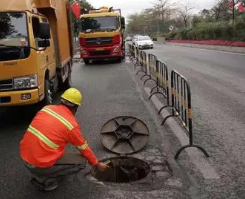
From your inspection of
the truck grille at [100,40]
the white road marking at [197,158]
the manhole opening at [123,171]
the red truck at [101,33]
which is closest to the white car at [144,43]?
the red truck at [101,33]

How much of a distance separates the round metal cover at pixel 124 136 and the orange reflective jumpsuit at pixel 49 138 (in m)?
1.66

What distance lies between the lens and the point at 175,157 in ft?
18.2

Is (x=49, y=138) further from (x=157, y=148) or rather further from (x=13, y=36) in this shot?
(x=13, y=36)

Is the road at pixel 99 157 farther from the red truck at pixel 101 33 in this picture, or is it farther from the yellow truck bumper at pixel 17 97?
the red truck at pixel 101 33

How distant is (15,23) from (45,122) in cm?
386

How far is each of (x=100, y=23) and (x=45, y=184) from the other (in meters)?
18.7

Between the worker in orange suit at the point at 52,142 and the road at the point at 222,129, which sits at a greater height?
the worker in orange suit at the point at 52,142

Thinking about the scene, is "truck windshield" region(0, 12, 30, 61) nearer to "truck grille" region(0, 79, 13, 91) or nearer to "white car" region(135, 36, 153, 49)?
"truck grille" region(0, 79, 13, 91)

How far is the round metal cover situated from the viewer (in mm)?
5922

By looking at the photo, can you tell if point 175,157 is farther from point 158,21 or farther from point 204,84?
point 158,21

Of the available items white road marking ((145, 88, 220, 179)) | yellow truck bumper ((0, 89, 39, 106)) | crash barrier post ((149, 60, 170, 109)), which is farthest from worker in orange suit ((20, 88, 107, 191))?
crash barrier post ((149, 60, 170, 109))

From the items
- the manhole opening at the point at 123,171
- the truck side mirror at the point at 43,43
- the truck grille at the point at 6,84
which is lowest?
the manhole opening at the point at 123,171

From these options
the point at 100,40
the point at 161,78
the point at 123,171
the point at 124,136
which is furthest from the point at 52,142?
the point at 100,40

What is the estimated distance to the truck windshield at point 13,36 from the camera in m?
7.11
